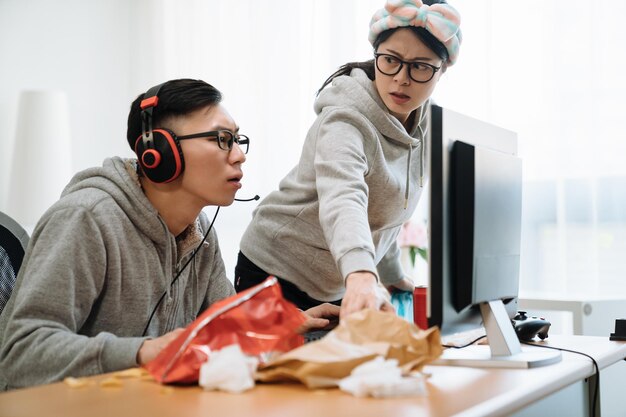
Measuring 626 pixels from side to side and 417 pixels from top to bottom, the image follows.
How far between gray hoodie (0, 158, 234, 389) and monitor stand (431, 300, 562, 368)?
53 centimetres

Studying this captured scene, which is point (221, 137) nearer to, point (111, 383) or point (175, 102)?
point (175, 102)

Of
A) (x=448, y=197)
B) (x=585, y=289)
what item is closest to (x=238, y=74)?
(x=585, y=289)

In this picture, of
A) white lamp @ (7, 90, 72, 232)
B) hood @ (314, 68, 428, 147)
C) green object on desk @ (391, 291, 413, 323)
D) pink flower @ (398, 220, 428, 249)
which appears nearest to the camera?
hood @ (314, 68, 428, 147)

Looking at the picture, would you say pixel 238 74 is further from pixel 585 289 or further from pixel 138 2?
pixel 585 289

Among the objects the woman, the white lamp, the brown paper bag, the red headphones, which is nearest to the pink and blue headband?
the woman

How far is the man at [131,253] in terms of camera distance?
3.70ft

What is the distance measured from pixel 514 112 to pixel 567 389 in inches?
68.4

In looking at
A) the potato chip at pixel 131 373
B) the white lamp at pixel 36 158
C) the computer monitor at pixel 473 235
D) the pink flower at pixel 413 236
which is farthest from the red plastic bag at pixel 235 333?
the white lamp at pixel 36 158

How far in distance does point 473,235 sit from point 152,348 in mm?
520

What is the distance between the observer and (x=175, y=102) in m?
1.42

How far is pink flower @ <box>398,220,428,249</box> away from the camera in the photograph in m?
2.89

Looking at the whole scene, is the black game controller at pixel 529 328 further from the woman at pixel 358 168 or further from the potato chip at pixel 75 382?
the potato chip at pixel 75 382

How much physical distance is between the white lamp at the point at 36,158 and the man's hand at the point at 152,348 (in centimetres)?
237

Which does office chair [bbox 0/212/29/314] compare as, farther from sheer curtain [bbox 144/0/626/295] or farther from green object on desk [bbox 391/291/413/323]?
sheer curtain [bbox 144/0/626/295]
